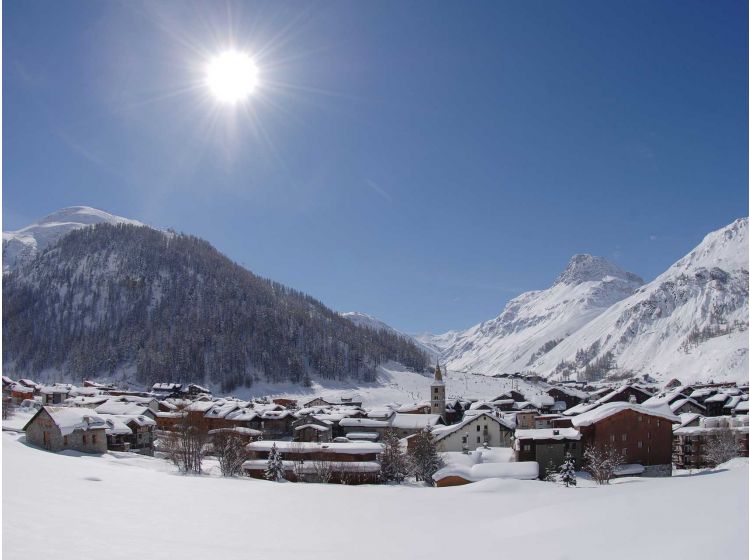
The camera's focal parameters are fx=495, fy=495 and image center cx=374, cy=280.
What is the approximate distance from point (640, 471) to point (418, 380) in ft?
434

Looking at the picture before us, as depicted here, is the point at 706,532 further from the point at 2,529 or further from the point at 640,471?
the point at 640,471

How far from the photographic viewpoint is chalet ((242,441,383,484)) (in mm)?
43938

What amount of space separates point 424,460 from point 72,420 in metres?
33.8

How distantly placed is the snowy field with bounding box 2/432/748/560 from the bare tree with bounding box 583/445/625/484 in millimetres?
21298

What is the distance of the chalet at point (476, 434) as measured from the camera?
66625 mm

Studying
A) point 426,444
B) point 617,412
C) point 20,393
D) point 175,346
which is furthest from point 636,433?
point 175,346

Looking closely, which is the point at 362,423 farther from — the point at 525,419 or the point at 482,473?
the point at 482,473

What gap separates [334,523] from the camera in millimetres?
18891

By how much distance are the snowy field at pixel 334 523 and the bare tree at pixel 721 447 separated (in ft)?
122

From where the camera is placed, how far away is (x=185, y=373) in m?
160

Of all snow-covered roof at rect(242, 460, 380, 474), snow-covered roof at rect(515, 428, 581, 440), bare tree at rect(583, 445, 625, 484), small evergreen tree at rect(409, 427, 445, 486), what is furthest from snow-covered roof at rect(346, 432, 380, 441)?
bare tree at rect(583, 445, 625, 484)

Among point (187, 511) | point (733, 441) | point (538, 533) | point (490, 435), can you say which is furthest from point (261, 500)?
point (733, 441)

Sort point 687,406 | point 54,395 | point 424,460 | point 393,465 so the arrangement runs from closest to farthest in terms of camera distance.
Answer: point 424,460 < point 393,465 < point 687,406 < point 54,395

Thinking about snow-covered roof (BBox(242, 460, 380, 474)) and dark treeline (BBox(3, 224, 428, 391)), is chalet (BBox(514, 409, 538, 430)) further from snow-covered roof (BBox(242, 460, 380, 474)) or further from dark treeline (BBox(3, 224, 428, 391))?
dark treeline (BBox(3, 224, 428, 391))
